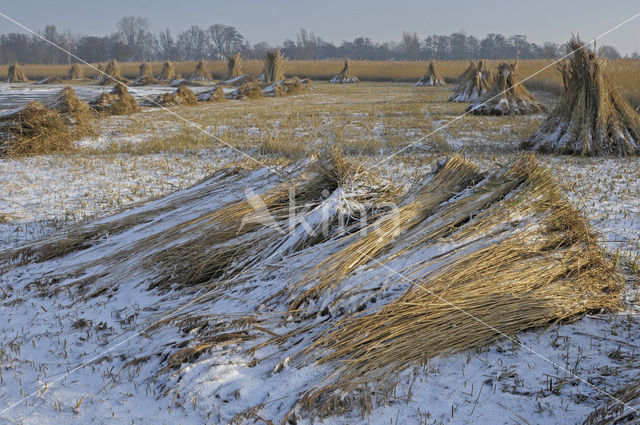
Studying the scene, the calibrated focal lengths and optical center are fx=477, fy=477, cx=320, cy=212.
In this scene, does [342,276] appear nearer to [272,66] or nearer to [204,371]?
[204,371]

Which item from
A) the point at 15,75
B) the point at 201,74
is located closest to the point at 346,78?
the point at 201,74

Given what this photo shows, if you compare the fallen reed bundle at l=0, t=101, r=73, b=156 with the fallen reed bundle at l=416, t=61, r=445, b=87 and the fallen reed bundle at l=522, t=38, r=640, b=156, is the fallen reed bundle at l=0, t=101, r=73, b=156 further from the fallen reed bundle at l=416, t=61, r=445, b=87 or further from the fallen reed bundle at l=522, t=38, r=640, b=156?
the fallen reed bundle at l=416, t=61, r=445, b=87

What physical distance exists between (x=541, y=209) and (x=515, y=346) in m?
0.96

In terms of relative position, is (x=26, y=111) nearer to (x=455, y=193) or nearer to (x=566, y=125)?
(x=455, y=193)

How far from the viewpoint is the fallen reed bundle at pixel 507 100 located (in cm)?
1473

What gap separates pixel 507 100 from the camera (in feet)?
49.1

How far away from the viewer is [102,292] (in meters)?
3.25

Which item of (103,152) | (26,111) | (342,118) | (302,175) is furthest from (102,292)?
(342,118)

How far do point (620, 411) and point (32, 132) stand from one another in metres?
9.79

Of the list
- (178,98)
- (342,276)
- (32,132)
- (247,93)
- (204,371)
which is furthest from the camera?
(247,93)

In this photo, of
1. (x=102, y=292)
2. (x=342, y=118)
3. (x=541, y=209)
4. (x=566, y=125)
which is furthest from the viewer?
(x=342, y=118)

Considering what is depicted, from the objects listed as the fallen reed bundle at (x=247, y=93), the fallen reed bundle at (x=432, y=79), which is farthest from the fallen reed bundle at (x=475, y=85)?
the fallen reed bundle at (x=432, y=79)

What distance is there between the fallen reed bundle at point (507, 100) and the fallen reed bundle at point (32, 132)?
1104 cm

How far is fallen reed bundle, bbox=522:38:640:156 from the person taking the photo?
823 cm
